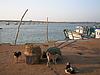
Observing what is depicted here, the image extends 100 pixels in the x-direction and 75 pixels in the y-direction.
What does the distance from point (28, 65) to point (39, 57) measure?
102 centimetres

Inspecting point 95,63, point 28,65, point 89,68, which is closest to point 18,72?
point 28,65

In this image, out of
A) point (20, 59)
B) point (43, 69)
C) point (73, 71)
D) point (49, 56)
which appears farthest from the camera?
point (20, 59)

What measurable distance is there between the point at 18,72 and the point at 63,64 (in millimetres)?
3393

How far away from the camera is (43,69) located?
13438 millimetres

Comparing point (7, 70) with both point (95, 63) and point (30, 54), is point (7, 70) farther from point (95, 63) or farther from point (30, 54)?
point (95, 63)

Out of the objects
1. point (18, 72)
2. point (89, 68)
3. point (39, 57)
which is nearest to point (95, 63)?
point (89, 68)

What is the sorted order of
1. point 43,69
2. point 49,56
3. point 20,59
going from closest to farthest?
point 43,69, point 49,56, point 20,59

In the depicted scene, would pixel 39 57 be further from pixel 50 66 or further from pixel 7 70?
pixel 7 70

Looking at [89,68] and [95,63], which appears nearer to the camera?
[89,68]

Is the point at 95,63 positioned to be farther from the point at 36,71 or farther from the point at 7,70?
the point at 7,70

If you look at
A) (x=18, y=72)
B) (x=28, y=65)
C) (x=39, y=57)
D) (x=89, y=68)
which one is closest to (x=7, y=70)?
(x=18, y=72)

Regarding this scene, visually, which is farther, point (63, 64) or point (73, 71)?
point (63, 64)

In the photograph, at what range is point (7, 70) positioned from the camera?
13250 mm

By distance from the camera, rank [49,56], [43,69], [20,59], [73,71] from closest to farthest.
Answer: [73,71]
[43,69]
[49,56]
[20,59]
